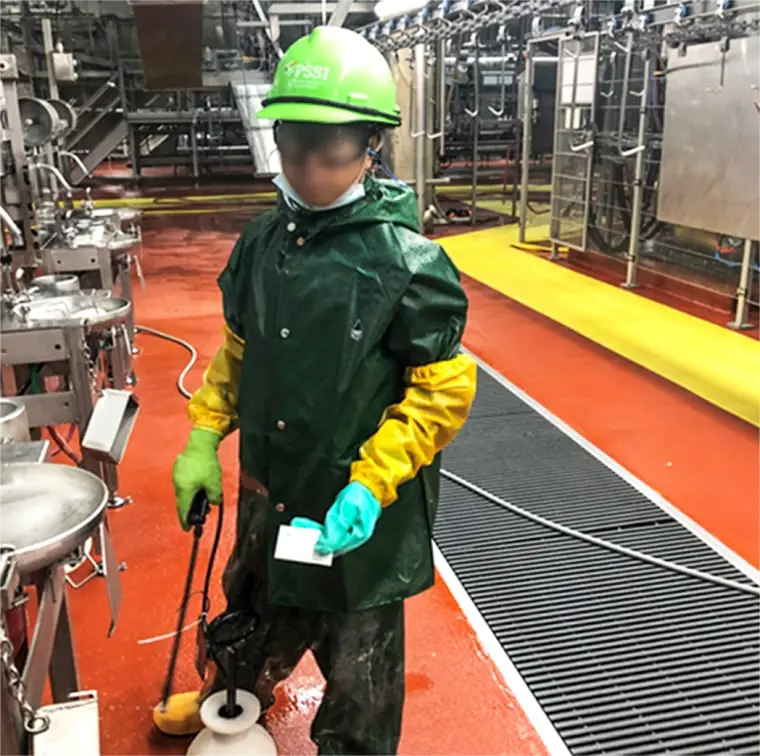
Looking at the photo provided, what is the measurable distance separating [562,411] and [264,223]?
108 inches

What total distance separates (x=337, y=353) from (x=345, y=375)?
1.6 inches

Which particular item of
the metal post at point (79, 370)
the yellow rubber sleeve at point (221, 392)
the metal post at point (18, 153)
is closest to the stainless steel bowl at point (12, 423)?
the yellow rubber sleeve at point (221, 392)

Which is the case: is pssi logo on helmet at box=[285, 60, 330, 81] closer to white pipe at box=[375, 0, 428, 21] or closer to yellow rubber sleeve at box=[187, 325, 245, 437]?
yellow rubber sleeve at box=[187, 325, 245, 437]

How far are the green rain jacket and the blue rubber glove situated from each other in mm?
114

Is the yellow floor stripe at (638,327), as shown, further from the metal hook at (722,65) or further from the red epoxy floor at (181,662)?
the red epoxy floor at (181,662)

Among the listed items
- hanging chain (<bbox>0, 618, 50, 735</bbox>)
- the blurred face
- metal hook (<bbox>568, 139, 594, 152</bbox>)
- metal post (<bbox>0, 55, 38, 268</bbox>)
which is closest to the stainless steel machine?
hanging chain (<bbox>0, 618, 50, 735</bbox>)

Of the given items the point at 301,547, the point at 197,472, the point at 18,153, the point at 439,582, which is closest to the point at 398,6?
the point at 18,153

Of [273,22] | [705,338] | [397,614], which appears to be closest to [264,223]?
[397,614]

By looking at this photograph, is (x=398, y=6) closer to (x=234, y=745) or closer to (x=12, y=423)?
(x=12, y=423)

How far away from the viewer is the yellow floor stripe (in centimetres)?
429

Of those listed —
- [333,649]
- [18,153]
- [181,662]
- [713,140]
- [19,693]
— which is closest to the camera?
[19,693]

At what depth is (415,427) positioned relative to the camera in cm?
138

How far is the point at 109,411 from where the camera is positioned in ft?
5.98

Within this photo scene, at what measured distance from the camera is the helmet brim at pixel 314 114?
51.9 inches
